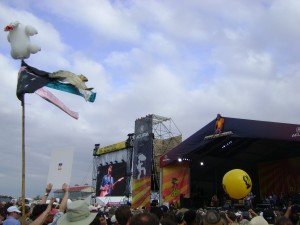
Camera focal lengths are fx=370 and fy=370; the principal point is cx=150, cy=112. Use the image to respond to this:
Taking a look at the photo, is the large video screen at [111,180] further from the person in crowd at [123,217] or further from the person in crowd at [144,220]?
the person in crowd at [144,220]

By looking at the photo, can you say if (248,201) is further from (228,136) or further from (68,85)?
(68,85)

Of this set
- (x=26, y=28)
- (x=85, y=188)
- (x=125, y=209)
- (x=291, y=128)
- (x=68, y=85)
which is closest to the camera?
(x=125, y=209)

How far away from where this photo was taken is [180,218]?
14.1 feet

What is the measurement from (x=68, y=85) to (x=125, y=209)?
2281mm

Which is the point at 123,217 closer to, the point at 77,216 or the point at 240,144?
the point at 77,216

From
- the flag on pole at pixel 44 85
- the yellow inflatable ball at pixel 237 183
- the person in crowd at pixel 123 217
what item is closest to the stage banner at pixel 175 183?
the yellow inflatable ball at pixel 237 183

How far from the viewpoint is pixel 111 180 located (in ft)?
84.2

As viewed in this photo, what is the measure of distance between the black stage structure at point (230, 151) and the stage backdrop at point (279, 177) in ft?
0.52

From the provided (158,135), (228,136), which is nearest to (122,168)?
(158,135)

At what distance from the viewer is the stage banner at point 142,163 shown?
64.9 feet

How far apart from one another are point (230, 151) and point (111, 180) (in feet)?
34.4

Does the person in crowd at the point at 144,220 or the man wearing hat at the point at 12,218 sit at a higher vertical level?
the person in crowd at the point at 144,220

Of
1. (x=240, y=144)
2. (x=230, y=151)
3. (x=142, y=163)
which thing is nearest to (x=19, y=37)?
(x=240, y=144)

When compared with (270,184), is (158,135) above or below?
above
